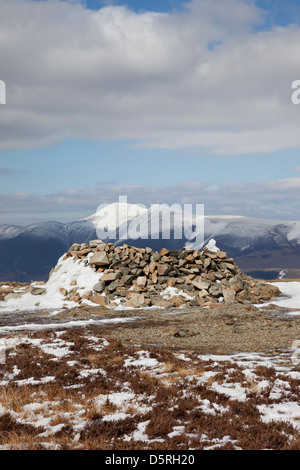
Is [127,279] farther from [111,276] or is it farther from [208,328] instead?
[208,328]

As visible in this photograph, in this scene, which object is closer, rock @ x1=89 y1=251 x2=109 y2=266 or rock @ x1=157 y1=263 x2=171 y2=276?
rock @ x1=157 y1=263 x2=171 y2=276

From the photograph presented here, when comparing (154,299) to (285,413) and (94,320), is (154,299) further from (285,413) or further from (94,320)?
(285,413)

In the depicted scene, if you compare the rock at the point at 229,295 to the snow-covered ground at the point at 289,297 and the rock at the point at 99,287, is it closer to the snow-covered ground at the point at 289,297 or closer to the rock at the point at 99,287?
the snow-covered ground at the point at 289,297

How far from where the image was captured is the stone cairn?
112ft

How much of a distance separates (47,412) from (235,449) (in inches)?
195

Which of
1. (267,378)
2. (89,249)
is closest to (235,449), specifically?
(267,378)

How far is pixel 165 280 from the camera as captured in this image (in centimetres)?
3681

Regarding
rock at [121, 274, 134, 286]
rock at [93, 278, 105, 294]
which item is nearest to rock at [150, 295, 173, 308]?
rock at [121, 274, 134, 286]

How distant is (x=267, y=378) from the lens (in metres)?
11.4

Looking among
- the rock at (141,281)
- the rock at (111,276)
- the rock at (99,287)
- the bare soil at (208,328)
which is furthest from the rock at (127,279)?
the bare soil at (208,328)

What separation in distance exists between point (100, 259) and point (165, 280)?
7784 millimetres

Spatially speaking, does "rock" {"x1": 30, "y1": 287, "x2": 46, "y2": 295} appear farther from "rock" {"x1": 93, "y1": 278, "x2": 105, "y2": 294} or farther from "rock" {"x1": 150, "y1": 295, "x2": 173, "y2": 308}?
"rock" {"x1": 150, "y1": 295, "x2": 173, "y2": 308}

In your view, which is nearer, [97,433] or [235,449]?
[235,449]

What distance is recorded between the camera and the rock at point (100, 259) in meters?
38.3
